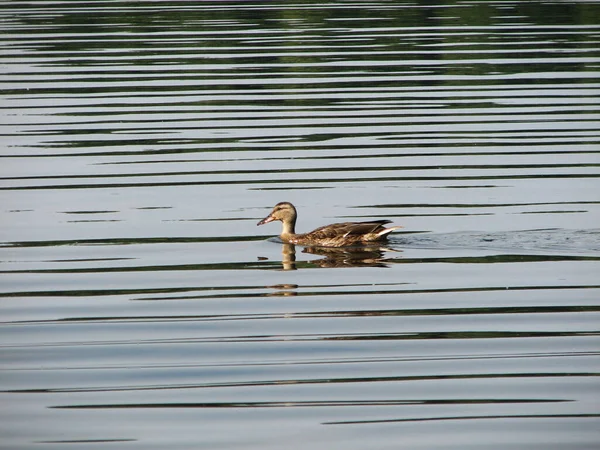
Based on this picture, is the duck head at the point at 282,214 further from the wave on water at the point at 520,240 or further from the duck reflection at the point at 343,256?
the wave on water at the point at 520,240

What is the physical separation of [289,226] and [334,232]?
0.94m

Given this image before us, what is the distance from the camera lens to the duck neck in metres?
15.8

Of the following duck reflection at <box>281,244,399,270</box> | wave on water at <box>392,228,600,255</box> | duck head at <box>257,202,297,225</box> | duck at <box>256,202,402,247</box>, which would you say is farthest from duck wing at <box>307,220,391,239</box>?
duck head at <box>257,202,297,225</box>

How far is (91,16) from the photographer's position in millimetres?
40656

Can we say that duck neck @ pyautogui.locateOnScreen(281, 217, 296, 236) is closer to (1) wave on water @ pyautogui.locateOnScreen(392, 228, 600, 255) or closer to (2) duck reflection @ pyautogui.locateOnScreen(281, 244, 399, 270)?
(2) duck reflection @ pyautogui.locateOnScreen(281, 244, 399, 270)

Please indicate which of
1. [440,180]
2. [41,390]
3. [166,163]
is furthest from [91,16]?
[41,390]

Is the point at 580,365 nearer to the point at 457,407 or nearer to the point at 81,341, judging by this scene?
the point at 457,407

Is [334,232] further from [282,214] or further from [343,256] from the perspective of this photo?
[282,214]

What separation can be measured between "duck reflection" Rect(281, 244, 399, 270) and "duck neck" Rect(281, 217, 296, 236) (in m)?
0.32

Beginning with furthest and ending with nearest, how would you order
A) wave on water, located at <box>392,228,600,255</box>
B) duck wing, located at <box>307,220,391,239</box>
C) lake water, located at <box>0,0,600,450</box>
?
duck wing, located at <box>307,220,391,239</box>, wave on water, located at <box>392,228,600,255</box>, lake water, located at <box>0,0,600,450</box>

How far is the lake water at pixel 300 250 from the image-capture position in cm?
893

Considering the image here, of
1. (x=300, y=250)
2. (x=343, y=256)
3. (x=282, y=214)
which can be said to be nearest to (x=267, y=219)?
(x=282, y=214)

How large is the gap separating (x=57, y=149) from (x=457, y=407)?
1295cm

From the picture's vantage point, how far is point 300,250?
50.8 feet
